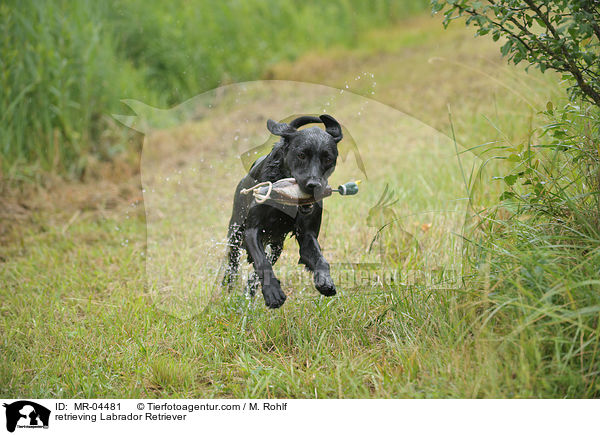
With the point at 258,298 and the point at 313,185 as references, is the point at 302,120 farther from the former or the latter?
the point at 258,298

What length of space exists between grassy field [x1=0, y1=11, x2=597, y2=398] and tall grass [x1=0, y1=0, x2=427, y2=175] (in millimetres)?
762

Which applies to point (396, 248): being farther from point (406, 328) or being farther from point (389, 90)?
point (389, 90)

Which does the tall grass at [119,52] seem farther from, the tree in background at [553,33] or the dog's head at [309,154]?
the tree in background at [553,33]

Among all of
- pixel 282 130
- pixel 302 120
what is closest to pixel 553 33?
pixel 302 120

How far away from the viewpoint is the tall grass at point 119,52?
24.1 ft

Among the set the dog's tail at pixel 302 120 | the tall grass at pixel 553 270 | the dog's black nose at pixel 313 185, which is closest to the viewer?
the tall grass at pixel 553 270

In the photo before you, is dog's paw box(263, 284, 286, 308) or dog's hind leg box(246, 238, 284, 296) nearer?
dog's paw box(263, 284, 286, 308)

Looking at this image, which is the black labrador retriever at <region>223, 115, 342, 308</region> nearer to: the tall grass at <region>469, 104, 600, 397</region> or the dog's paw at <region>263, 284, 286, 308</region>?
the dog's paw at <region>263, 284, 286, 308</region>

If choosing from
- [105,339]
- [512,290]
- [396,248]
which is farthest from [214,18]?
[512,290]

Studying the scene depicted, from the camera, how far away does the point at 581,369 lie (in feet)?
8.89
